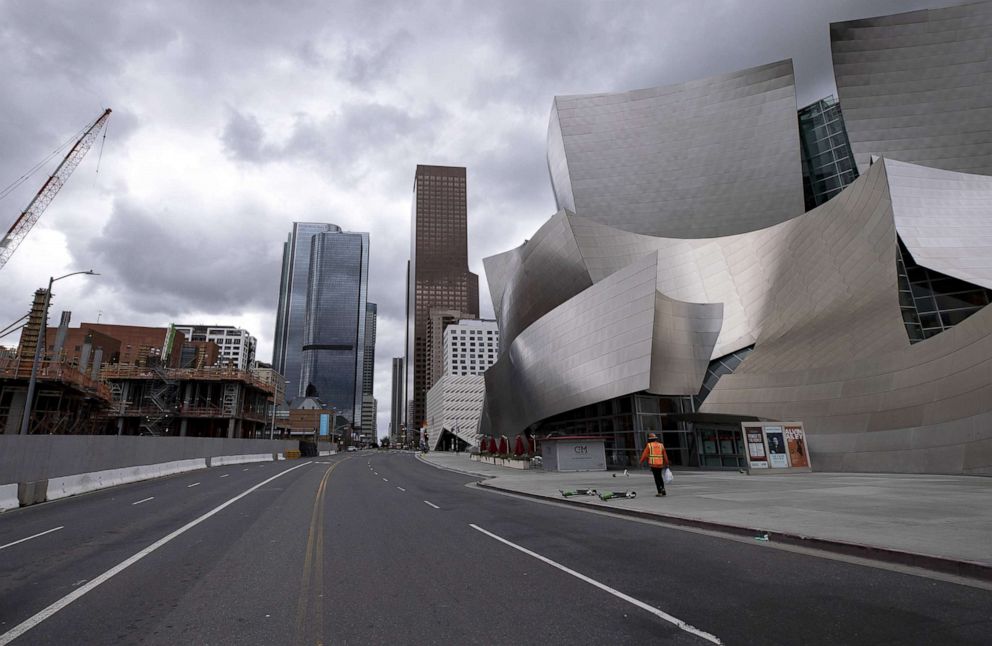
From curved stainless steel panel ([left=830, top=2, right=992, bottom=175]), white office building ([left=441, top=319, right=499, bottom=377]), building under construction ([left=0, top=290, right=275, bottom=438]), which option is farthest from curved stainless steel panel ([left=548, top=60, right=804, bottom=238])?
white office building ([left=441, top=319, right=499, bottom=377])

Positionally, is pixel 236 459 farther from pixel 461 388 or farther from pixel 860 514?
pixel 461 388

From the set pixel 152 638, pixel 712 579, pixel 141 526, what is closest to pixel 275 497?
pixel 141 526

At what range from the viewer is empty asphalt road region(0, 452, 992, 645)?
4.54 metres

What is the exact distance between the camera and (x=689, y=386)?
1409 inches

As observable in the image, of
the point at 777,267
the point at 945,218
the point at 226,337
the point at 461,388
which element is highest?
the point at 226,337

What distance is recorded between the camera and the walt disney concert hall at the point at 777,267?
2344 centimetres

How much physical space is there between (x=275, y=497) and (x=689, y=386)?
27.9 m

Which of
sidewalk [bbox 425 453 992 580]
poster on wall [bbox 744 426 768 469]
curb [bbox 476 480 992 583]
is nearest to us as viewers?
Answer: curb [bbox 476 480 992 583]

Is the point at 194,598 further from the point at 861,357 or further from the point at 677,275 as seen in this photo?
the point at 677,275

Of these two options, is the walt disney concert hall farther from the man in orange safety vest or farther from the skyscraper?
the man in orange safety vest

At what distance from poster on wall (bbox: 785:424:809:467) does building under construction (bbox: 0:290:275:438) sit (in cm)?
6601

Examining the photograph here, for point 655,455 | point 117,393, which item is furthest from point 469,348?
point 655,455

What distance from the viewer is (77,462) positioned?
21062 mm

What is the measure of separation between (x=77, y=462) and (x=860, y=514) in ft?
87.9
